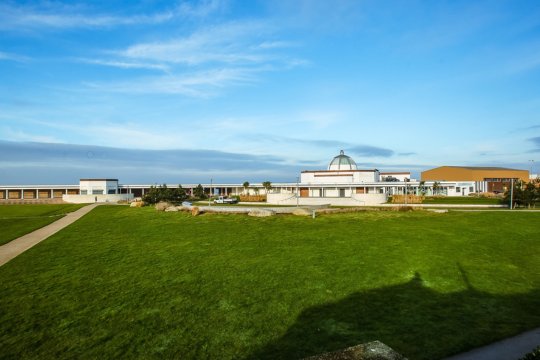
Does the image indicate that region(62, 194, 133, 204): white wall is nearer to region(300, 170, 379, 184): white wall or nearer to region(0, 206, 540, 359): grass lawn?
region(300, 170, 379, 184): white wall

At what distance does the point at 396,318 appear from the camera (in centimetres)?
970

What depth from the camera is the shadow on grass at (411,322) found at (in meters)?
8.21

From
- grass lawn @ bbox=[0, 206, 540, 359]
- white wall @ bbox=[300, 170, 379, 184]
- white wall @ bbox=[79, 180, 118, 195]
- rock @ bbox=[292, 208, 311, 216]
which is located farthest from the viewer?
white wall @ bbox=[300, 170, 379, 184]

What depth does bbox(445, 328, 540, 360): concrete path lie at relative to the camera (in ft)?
25.2

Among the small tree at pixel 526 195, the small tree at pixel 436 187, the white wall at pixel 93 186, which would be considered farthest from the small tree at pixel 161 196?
the small tree at pixel 436 187

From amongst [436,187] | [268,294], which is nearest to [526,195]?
[436,187]

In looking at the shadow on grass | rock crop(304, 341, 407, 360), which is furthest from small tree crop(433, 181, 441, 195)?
rock crop(304, 341, 407, 360)

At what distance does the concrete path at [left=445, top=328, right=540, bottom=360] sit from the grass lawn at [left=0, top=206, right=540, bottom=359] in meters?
0.28

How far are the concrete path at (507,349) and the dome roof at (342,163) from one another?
85.4 m

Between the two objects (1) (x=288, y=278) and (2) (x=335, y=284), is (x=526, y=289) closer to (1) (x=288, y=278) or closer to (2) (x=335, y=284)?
(2) (x=335, y=284)

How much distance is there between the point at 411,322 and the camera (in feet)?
30.9

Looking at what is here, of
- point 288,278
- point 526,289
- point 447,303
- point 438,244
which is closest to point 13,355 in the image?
point 288,278

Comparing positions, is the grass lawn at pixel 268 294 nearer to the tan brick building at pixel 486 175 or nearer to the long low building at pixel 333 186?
the long low building at pixel 333 186

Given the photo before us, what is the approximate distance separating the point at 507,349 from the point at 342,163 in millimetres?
87177
